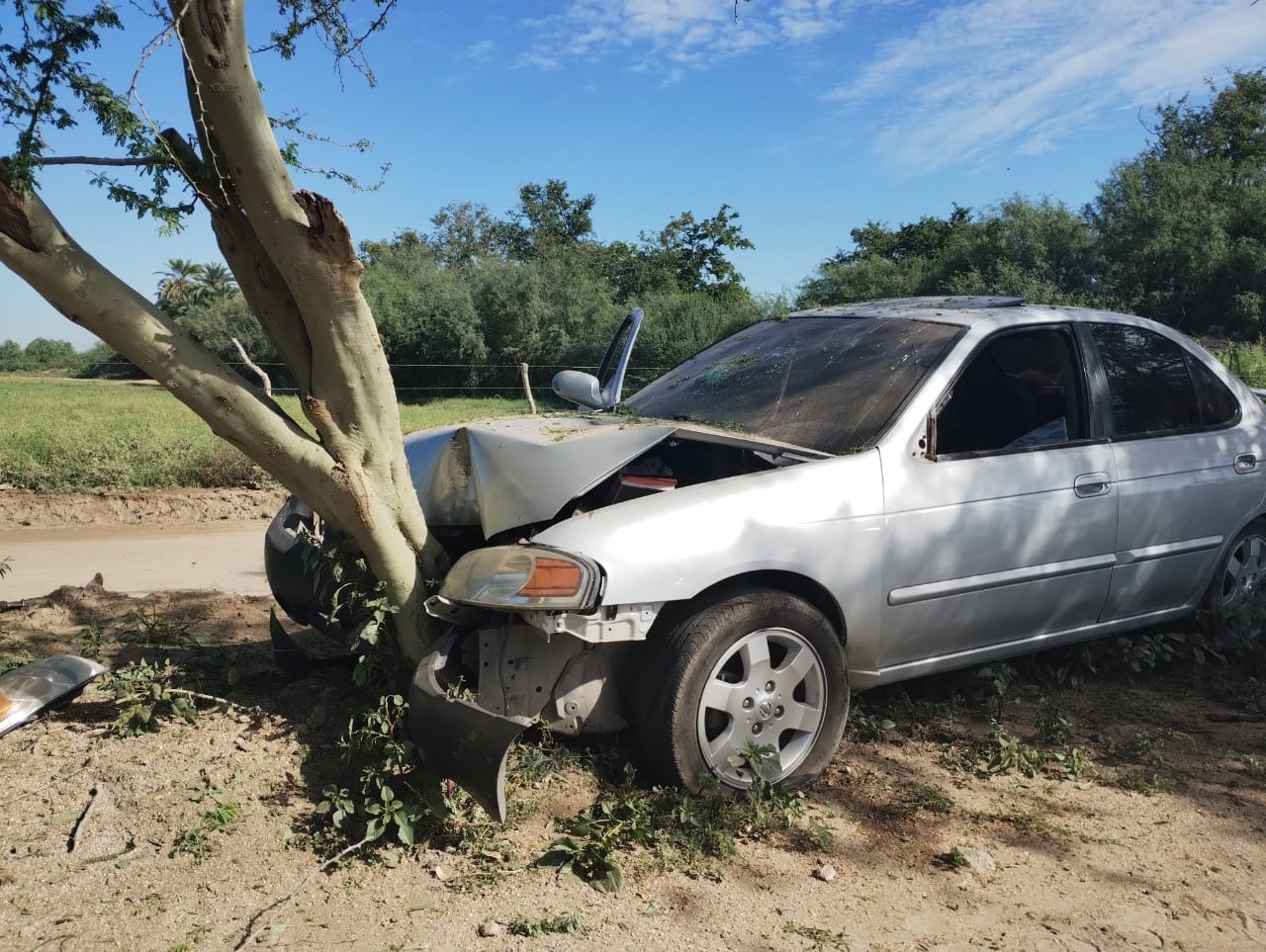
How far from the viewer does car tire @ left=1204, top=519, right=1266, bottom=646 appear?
4883 millimetres

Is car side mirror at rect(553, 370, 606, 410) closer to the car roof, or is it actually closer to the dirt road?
the car roof

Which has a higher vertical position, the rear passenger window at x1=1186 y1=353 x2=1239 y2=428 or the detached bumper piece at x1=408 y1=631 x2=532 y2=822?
the rear passenger window at x1=1186 y1=353 x2=1239 y2=428

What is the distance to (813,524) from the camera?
353 cm

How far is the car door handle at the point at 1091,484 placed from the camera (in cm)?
421

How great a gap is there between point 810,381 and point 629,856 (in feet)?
7.34

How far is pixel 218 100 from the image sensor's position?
3021 millimetres

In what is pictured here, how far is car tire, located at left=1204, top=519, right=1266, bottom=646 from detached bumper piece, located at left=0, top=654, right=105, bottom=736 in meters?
4.98

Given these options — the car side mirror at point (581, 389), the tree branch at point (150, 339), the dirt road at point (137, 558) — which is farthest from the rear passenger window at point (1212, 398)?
the dirt road at point (137, 558)

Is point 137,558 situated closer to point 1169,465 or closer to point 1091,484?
point 1091,484

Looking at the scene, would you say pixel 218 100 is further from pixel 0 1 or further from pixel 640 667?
pixel 640 667

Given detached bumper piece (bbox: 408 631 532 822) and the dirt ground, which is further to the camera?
detached bumper piece (bbox: 408 631 532 822)

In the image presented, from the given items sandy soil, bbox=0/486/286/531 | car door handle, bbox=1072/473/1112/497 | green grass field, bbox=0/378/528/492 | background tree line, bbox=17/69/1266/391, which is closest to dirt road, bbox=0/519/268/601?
sandy soil, bbox=0/486/286/531

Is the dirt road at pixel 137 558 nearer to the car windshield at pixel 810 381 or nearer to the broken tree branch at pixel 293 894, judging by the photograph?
the car windshield at pixel 810 381

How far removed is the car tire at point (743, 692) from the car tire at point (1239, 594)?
245 cm
